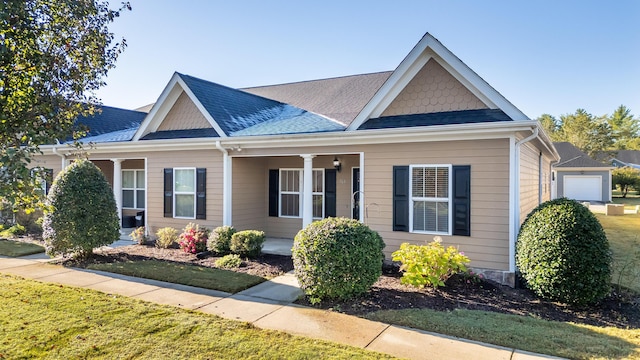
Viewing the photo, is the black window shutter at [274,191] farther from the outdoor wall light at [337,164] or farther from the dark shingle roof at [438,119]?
the dark shingle roof at [438,119]

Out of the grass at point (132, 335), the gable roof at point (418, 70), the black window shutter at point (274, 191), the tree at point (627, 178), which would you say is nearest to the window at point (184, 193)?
the black window shutter at point (274, 191)

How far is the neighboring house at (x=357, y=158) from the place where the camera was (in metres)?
7.73

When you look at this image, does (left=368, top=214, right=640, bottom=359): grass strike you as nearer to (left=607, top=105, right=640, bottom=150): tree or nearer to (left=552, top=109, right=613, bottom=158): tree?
(left=552, top=109, right=613, bottom=158): tree

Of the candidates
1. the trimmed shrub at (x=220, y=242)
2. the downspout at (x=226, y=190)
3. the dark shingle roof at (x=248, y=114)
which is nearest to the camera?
the trimmed shrub at (x=220, y=242)

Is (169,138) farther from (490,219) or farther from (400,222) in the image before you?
(490,219)

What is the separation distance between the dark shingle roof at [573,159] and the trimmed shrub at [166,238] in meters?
29.1

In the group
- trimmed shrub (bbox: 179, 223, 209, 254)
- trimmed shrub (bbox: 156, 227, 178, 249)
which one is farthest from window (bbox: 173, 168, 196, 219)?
trimmed shrub (bbox: 179, 223, 209, 254)

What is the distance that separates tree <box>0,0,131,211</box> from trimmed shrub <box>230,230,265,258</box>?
4.95 meters

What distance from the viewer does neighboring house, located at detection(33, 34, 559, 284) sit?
7.73 m

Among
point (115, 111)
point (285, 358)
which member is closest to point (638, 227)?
point (285, 358)

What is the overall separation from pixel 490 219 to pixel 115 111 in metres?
15.8

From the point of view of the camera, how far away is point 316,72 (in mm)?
20125

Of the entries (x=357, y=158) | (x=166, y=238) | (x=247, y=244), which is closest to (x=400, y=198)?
(x=357, y=158)

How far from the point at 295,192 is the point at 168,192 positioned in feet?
12.5
